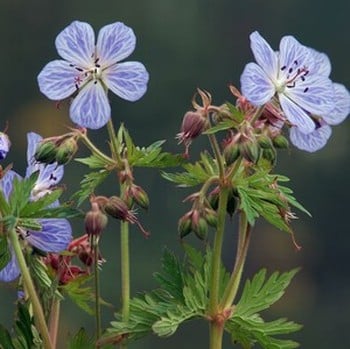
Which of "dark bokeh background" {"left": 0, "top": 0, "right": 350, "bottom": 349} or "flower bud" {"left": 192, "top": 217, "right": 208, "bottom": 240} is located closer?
"flower bud" {"left": 192, "top": 217, "right": 208, "bottom": 240}

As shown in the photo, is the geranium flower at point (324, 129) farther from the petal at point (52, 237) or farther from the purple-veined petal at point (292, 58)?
the petal at point (52, 237)

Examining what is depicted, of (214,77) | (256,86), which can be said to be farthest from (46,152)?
(214,77)

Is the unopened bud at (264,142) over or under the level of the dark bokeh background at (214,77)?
over

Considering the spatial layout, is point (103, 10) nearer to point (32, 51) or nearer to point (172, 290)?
point (32, 51)

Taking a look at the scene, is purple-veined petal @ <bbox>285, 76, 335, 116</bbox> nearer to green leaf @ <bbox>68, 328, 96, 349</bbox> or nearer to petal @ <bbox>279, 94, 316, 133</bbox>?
petal @ <bbox>279, 94, 316, 133</bbox>

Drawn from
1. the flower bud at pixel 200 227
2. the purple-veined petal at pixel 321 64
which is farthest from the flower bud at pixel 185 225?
the purple-veined petal at pixel 321 64

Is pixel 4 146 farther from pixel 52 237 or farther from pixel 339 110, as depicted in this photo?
pixel 339 110

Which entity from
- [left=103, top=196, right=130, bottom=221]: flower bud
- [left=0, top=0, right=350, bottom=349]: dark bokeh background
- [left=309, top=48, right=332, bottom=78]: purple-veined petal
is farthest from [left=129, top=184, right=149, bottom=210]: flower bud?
[left=0, top=0, right=350, bottom=349]: dark bokeh background

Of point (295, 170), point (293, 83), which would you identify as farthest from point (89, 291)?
point (295, 170)
